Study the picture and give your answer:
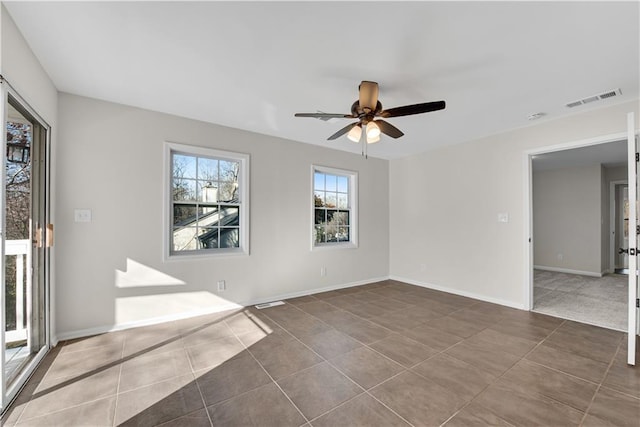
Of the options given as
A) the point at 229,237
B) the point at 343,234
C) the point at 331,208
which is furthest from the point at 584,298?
the point at 229,237

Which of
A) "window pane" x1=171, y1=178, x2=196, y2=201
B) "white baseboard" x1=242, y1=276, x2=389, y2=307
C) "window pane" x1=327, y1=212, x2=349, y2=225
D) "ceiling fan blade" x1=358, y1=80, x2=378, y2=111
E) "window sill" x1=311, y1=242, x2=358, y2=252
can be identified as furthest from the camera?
"window pane" x1=327, y1=212, x2=349, y2=225

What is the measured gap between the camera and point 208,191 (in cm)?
379

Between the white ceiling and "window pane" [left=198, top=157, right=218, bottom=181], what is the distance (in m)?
0.72

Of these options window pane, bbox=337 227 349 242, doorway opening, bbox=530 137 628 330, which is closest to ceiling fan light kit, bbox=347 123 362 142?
window pane, bbox=337 227 349 242

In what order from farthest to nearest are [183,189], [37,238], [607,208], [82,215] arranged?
[607,208]
[183,189]
[82,215]
[37,238]

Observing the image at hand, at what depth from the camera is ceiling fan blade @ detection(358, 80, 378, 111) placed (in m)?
2.37

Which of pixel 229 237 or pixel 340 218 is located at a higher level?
pixel 340 218

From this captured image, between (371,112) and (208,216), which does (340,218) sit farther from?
(371,112)

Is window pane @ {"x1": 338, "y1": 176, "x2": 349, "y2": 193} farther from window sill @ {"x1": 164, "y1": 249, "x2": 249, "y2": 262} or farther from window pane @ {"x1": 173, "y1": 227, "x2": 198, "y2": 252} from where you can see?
window pane @ {"x1": 173, "y1": 227, "x2": 198, "y2": 252}

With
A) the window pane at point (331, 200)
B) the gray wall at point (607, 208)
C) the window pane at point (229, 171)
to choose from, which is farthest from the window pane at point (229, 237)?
the gray wall at point (607, 208)

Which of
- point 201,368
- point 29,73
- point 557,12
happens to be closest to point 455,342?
point 201,368

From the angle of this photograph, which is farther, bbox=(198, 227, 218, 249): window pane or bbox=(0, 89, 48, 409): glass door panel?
bbox=(198, 227, 218, 249): window pane

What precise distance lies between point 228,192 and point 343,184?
2246mm

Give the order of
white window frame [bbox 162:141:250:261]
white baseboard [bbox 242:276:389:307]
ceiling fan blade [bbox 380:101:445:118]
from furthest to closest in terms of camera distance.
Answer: white baseboard [bbox 242:276:389:307] → white window frame [bbox 162:141:250:261] → ceiling fan blade [bbox 380:101:445:118]
